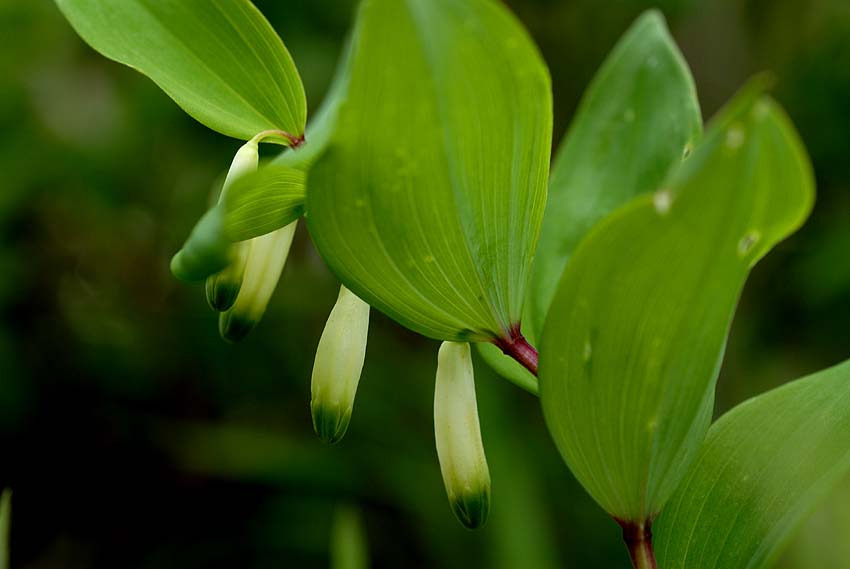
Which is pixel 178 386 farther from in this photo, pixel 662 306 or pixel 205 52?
pixel 662 306

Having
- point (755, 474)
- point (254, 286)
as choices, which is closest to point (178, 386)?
point (254, 286)

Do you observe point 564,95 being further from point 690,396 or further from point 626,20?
point 690,396

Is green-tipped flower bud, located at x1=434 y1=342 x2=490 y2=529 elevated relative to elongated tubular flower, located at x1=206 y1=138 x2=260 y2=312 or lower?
lower

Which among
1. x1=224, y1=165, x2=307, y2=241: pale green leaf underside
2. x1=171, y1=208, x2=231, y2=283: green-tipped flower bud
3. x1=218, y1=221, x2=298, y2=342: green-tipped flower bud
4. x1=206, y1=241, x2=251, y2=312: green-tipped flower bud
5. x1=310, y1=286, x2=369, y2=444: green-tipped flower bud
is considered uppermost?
x1=171, y1=208, x2=231, y2=283: green-tipped flower bud

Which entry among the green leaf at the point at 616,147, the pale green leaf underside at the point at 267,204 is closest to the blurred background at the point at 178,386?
the green leaf at the point at 616,147

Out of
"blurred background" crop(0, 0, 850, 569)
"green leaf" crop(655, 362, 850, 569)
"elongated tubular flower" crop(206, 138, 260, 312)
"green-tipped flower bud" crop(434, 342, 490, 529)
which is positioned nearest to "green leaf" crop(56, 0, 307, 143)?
"elongated tubular flower" crop(206, 138, 260, 312)

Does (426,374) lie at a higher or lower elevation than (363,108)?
lower

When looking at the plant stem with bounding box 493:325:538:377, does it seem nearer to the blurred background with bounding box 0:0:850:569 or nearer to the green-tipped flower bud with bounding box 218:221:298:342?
the green-tipped flower bud with bounding box 218:221:298:342

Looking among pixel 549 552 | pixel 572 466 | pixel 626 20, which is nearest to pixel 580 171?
pixel 572 466
